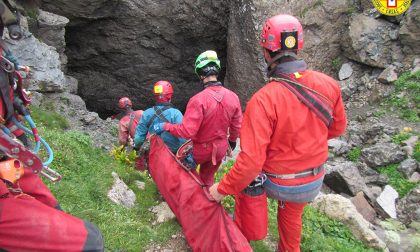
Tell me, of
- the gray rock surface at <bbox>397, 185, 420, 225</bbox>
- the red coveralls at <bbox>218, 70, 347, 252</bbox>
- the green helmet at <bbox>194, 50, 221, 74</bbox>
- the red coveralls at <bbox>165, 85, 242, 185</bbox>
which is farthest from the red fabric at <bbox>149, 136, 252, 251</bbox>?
the gray rock surface at <bbox>397, 185, 420, 225</bbox>

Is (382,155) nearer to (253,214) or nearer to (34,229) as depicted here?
(253,214)

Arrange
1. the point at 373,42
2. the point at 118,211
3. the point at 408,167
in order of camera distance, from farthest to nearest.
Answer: the point at 373,42 → the point at 408,167 → the point at 118,211

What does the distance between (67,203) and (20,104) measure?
2.59m

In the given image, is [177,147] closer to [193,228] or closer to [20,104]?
[193,228]

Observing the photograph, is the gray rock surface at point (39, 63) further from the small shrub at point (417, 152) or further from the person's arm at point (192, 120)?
the small shrub at point (417, 152)

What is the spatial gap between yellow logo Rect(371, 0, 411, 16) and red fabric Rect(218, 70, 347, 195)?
10694mm

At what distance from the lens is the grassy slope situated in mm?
4859

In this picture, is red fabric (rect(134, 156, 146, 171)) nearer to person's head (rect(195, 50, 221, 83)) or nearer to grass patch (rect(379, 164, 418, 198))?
person's head (rect(195, 50, 221, 83))

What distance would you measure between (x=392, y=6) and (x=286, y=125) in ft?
37.5

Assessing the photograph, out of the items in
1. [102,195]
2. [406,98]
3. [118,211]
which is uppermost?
[102,195]

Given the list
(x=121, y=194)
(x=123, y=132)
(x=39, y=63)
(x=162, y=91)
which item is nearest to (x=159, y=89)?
(x=162, y=91)

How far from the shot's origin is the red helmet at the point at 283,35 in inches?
148

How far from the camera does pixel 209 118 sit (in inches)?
224

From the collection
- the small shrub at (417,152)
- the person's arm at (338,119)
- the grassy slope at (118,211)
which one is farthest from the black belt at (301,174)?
the small shrub at (417,152)
